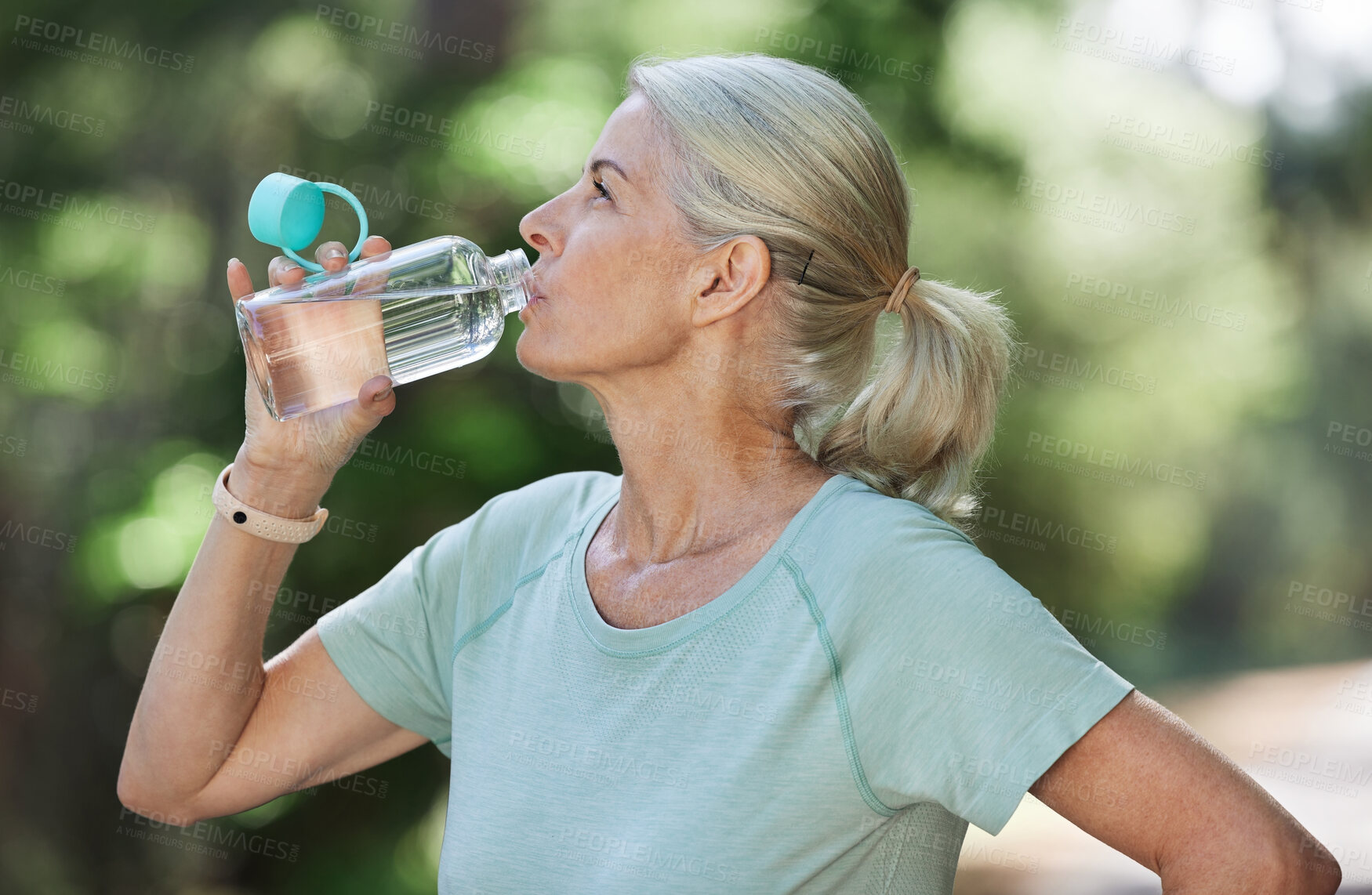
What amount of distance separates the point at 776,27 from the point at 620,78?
→ 34 centimetres

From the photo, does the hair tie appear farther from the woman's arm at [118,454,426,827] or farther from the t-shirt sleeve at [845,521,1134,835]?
the woman's arm at [118,454,426,827]

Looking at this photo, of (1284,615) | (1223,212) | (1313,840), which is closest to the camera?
(1313,840)

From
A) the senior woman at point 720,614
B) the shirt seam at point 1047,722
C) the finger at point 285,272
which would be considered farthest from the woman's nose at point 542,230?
the shirt seam at point 1047,722

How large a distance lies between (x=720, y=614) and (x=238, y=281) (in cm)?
66

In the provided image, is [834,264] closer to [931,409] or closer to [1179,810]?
[931,409]

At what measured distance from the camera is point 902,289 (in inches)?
53.9

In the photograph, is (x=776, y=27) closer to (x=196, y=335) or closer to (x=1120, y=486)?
(x=196, y=335)

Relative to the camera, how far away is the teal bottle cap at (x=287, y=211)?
1.26 meters

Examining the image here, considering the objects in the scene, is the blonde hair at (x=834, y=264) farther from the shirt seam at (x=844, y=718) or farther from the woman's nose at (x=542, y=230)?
the shirt seam at (x=844, y=718)

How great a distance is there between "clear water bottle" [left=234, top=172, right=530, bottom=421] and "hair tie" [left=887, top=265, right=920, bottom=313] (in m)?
0.42

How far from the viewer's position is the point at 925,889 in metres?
1.16

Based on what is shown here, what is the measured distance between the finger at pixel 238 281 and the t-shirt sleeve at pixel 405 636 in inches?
14.7

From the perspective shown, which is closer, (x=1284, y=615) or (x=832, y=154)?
(x=832, y=154)

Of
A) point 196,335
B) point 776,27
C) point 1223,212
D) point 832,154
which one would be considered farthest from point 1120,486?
point 832,154
